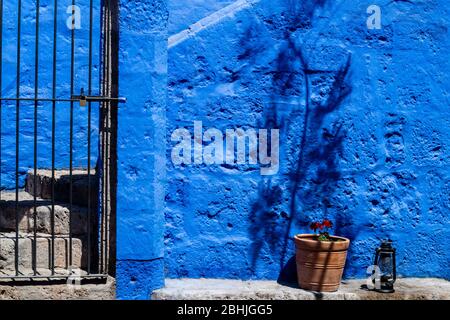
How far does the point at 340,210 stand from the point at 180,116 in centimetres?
139

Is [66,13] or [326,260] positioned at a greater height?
[66,13]

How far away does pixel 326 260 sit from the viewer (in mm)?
4570

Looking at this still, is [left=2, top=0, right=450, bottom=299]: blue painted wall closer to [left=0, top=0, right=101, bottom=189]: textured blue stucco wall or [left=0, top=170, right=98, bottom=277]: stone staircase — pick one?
[left=0, top=170, right=98, bottom=277]: stone staircase

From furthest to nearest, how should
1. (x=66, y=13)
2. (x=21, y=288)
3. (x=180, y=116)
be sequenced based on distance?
(x=66, y=13) < (x=180, y=116) < (x=21, y=288)

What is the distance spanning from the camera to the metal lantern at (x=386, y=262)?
4707 mm

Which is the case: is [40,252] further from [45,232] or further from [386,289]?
[386,289]

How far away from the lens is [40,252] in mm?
4523

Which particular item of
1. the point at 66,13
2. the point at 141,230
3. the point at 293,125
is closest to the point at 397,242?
the point at 293,125

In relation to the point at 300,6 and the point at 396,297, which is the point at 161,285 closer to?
the point at 396,297

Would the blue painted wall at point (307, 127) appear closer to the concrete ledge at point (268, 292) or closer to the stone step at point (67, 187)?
the concrete ledge at point (268, 292)

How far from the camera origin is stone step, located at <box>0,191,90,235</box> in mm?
4648

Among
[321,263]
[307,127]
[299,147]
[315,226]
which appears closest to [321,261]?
[321,263]
